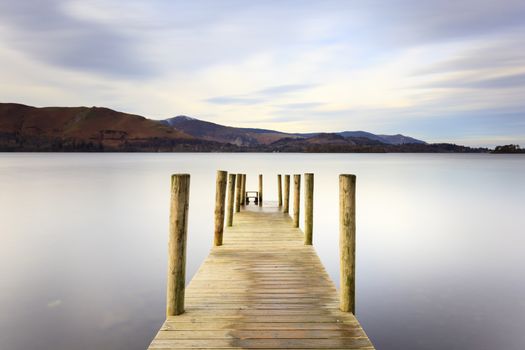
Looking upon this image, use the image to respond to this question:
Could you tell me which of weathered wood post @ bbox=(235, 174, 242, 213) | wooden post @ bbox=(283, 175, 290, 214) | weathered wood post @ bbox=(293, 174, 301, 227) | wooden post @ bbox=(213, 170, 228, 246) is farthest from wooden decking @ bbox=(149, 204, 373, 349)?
weathered wood post @ bbox=(235, 174, 242, 213)

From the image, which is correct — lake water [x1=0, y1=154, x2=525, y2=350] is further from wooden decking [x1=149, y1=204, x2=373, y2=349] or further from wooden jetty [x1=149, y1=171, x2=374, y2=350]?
wooden jetty [x1=149, y1=171, x2=374, y2=350]

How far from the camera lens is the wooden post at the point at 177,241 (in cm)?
542

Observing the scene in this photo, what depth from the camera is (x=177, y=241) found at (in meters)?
5.53

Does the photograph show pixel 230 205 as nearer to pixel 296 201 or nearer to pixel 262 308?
pixel 296 201

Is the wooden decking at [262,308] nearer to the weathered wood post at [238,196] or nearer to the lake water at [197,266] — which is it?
the lake water at [197,266]

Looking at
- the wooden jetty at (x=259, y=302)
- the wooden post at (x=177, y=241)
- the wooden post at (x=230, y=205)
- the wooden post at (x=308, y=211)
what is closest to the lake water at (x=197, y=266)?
the wooden post at (x=230, y=205)

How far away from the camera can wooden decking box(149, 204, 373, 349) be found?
4789mm

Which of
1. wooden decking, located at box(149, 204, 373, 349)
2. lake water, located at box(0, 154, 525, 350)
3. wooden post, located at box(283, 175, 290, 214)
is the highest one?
wooden post, located at box(283, 175, 290, 214)

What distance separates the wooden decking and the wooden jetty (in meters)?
0.01

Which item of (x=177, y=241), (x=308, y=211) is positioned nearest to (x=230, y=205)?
(x=308, y=211)

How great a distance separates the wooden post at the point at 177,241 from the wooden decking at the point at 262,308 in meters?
0.23

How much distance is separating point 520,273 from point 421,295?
469 cm

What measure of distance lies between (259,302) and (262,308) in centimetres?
24

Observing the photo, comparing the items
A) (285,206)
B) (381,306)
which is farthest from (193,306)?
(285,206)
